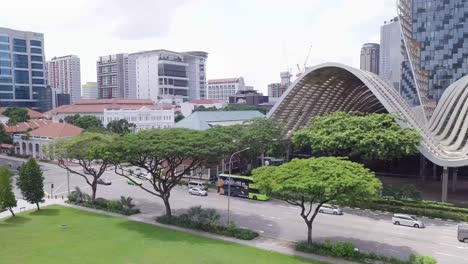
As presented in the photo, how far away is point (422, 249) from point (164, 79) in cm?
14332

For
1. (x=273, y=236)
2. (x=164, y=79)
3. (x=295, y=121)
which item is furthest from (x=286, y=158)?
(x=164, y=79)

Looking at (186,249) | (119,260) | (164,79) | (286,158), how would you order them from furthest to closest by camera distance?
(164,79) < (286,158) < (186,249) < (119,260)

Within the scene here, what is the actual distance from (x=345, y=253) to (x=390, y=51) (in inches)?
6297

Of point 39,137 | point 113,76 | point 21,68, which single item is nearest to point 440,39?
point 39,137

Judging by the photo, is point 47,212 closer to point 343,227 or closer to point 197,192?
point 197,192

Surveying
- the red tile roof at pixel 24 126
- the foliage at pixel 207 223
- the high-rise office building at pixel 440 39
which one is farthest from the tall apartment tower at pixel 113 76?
the foliage at pixel 207 223

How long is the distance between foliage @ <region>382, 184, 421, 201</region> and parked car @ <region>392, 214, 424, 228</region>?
643 cm

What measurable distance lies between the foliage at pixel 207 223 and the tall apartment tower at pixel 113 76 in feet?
475

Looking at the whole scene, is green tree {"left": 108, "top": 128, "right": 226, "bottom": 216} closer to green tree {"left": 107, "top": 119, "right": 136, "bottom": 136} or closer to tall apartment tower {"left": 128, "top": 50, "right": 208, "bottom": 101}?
green tree {"left": 107, "top": 119, "right": 136, "bottom": 136}

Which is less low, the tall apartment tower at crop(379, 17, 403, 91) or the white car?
the tall apartment tower at crop(379, 17, 403, 91)

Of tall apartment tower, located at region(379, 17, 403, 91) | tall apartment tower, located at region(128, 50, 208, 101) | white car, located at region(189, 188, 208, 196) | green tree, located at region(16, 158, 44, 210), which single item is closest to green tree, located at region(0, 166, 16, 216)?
green tree, located at region(16, 158, 44, 210)

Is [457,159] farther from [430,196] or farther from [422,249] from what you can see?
[422,249]

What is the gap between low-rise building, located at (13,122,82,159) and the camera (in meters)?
78.4

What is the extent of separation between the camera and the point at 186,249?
2805 cm
